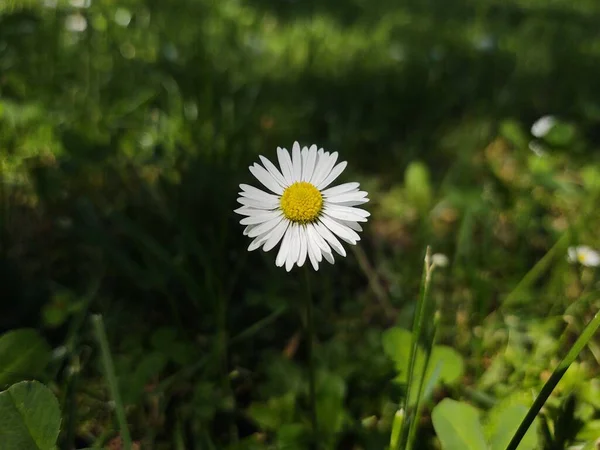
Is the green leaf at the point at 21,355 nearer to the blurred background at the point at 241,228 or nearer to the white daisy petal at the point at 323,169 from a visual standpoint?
the blurred background at the point at 241,228

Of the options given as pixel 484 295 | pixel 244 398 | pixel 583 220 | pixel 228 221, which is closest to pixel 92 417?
pixel 244 398

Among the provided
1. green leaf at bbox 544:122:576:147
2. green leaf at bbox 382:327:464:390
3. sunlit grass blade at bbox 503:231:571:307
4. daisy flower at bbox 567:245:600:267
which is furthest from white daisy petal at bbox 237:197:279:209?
green leaf at bbox 544:122:576:147

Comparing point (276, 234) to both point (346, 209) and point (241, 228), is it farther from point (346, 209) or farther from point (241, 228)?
point (241, 228)

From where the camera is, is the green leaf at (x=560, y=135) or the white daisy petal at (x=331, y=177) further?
the green leaf at (x=560, y=135)

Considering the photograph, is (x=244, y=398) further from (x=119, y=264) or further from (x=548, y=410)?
(x=548, y=410)

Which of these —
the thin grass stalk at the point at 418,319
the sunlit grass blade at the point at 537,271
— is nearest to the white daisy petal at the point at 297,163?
the thin grass stalk at the point at 418,319

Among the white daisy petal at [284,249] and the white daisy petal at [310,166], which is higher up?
the white daisy petal at [310,166]
